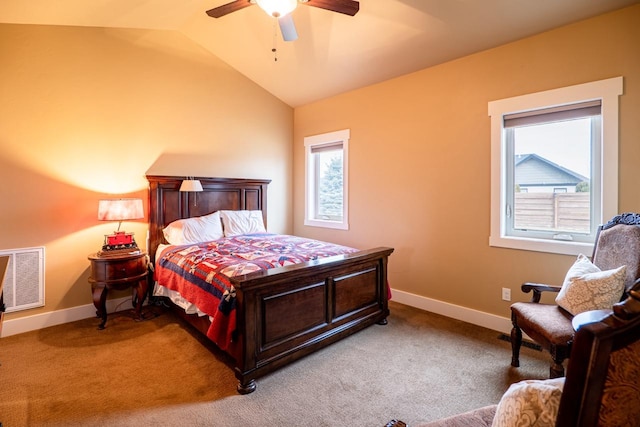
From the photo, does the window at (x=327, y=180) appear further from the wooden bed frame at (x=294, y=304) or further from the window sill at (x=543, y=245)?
the window sill at (x=543, y=245)

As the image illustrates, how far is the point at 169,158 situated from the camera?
4.00 meters

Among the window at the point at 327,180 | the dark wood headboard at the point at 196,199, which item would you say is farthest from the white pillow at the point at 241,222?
the window at the point at 327,180

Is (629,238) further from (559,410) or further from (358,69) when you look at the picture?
(358,69)

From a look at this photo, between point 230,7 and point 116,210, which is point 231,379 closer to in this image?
point 116,210

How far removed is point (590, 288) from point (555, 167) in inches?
50.6

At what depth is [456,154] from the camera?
337 cm

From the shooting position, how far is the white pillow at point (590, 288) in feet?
6.40

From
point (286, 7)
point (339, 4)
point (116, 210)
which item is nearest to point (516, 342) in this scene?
point (339, 4)

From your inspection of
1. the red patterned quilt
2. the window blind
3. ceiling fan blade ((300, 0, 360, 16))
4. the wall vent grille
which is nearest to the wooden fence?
the window blind

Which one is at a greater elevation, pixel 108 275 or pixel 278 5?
pixel 278 5

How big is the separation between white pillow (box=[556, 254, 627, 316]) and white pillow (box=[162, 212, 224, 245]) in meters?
3.44

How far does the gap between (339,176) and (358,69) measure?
1.49 meters

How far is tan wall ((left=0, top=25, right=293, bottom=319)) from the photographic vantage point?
3.05 metres

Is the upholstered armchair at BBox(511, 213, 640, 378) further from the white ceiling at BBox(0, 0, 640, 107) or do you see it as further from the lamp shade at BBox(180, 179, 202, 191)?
the lamp shade at BBox(180, 179, 202, 191)
